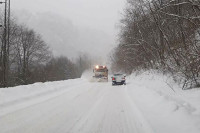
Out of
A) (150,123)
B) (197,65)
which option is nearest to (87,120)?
(150,123)

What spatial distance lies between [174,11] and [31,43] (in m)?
32.3

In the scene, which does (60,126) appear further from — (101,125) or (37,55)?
(37,55)

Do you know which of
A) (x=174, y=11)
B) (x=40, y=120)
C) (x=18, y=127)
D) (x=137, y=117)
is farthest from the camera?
(x=174, y=11)

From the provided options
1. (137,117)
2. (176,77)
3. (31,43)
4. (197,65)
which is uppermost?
(31,43)

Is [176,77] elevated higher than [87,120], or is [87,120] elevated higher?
[176,77]

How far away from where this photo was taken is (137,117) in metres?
4.12

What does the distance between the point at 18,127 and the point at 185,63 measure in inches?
229

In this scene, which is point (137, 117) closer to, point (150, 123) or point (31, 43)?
point (150, 123)

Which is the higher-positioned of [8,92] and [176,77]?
[176,77]

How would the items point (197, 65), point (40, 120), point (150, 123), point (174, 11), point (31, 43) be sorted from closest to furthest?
point (150, 123) < point (40, 120) < point (197, 65) < point (174, 11) < point (31, 43)

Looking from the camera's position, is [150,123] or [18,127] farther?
[150,123]

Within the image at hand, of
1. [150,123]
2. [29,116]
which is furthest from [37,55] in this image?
[150,123]

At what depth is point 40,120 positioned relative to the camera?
3.86 meters

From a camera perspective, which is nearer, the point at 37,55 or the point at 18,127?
the point at 18,127
